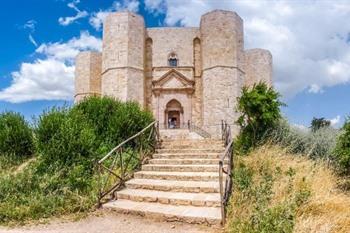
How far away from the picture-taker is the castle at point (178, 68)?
21781mm

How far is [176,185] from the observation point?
651 centimetres

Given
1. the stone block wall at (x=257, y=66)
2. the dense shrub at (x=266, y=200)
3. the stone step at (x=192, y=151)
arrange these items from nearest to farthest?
the dense shrub at (x=266, y=200), the stone step at (x=192, y=151), the stone block wall at (x=257, y=66)

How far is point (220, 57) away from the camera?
2188 cm

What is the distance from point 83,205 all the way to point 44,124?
3.16 m

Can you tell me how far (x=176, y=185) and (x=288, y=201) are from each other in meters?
2.43

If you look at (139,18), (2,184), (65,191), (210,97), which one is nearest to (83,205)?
(65,191)

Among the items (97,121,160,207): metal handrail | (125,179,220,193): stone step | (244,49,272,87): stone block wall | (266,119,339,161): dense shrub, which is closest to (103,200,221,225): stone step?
(97,121,160,207): metal handrail

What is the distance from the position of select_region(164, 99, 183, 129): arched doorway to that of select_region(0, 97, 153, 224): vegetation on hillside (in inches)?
498

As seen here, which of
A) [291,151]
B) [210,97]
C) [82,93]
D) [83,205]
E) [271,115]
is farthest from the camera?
[82,93]

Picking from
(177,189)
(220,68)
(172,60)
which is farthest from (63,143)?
(172,60)

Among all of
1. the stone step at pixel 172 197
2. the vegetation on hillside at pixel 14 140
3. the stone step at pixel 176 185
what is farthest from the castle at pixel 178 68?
the stone step at pixel 172 197

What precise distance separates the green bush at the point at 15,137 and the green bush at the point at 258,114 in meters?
6.55

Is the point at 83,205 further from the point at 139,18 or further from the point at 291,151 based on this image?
the point at 139,18

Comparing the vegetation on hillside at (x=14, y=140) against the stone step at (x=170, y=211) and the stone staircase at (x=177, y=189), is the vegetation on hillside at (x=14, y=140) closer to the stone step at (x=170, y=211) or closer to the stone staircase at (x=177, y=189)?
the stone staircase at (x=177, y=189)
